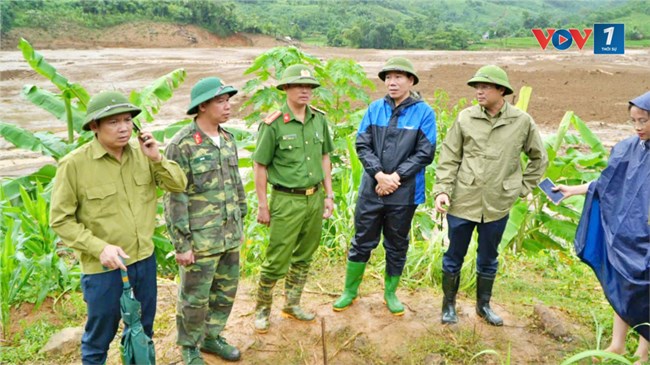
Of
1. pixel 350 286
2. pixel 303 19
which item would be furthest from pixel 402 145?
pixel 303 19

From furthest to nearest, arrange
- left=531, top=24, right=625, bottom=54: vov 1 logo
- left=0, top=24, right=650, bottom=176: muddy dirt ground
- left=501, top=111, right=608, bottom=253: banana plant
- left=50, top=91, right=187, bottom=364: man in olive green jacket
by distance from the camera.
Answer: left=0, top=24, right=650, bottom=176: muddy dirt ground, left=531, top=24, right=625, bottom=54: vov 1 logo, left=501, top=111, right=608, bottom=253: banana plant, left=50, top=91, right=187, bottom=364: man in olive green jacket

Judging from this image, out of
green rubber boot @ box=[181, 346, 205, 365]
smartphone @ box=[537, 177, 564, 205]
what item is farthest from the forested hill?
smartphone @ box=[537, 177, 564, 205]

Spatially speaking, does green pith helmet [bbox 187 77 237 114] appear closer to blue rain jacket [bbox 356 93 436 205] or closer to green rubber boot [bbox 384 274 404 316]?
blue rain jacket [bbox 356 93 436 205]

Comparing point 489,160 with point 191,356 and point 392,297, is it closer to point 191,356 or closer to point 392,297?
point 392,297

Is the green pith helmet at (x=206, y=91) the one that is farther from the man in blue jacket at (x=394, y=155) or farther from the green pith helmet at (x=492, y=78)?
the green pith helmet at (x=492, y=78)

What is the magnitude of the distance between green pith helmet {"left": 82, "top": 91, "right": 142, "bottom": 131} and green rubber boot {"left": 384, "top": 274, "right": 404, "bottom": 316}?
2118 mm

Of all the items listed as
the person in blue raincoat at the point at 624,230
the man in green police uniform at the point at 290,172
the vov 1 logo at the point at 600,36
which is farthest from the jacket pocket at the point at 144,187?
the vov 1 logo at the point at 600,36

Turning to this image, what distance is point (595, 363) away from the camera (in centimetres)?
334

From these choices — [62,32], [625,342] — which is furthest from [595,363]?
[62,32]

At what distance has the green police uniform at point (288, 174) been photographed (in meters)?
3.46

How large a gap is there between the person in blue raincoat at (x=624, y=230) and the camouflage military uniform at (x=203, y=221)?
6.70ft

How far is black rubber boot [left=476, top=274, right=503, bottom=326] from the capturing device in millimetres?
3824

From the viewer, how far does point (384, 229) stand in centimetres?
380

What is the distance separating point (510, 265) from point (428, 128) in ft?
6.99
